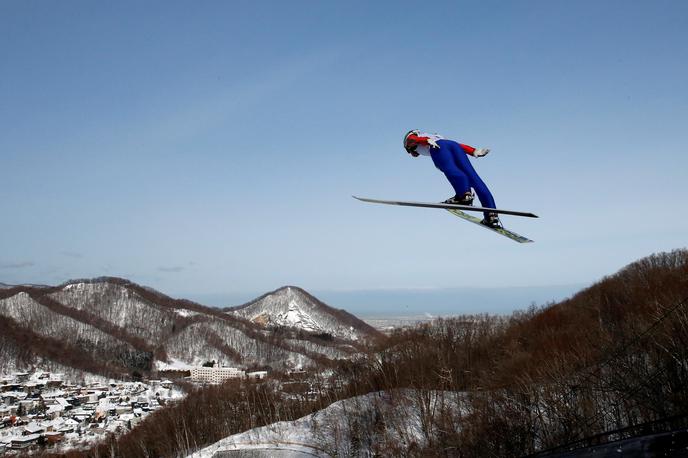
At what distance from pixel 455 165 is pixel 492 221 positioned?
0.75 meters

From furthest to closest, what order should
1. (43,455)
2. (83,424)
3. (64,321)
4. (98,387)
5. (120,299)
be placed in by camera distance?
(120,299) → (64,321) → (98,387) → (83,424) → (43,455)

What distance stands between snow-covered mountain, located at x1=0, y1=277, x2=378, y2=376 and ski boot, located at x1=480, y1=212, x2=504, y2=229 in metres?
115

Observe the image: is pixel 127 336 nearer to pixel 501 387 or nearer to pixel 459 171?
pixel 501 387

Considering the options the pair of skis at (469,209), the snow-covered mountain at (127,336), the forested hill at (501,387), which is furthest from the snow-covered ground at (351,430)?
the snow-covered mountain at (127,336)

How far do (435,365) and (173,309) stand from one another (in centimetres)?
15088

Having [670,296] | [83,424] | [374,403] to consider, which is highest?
[670,296]

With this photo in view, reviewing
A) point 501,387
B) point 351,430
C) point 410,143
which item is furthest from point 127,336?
point 410,143

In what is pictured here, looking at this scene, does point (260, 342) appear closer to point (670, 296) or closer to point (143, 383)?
point (143, 383)

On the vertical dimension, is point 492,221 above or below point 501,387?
above

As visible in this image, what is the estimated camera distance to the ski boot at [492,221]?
5.36 meters

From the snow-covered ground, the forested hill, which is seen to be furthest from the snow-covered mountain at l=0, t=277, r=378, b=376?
the snow-covered ground

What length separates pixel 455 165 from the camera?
17.1 ft

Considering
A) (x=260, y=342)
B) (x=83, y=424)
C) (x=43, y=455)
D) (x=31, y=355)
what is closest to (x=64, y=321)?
(x=31, y=355)

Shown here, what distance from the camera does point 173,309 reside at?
18462cm
